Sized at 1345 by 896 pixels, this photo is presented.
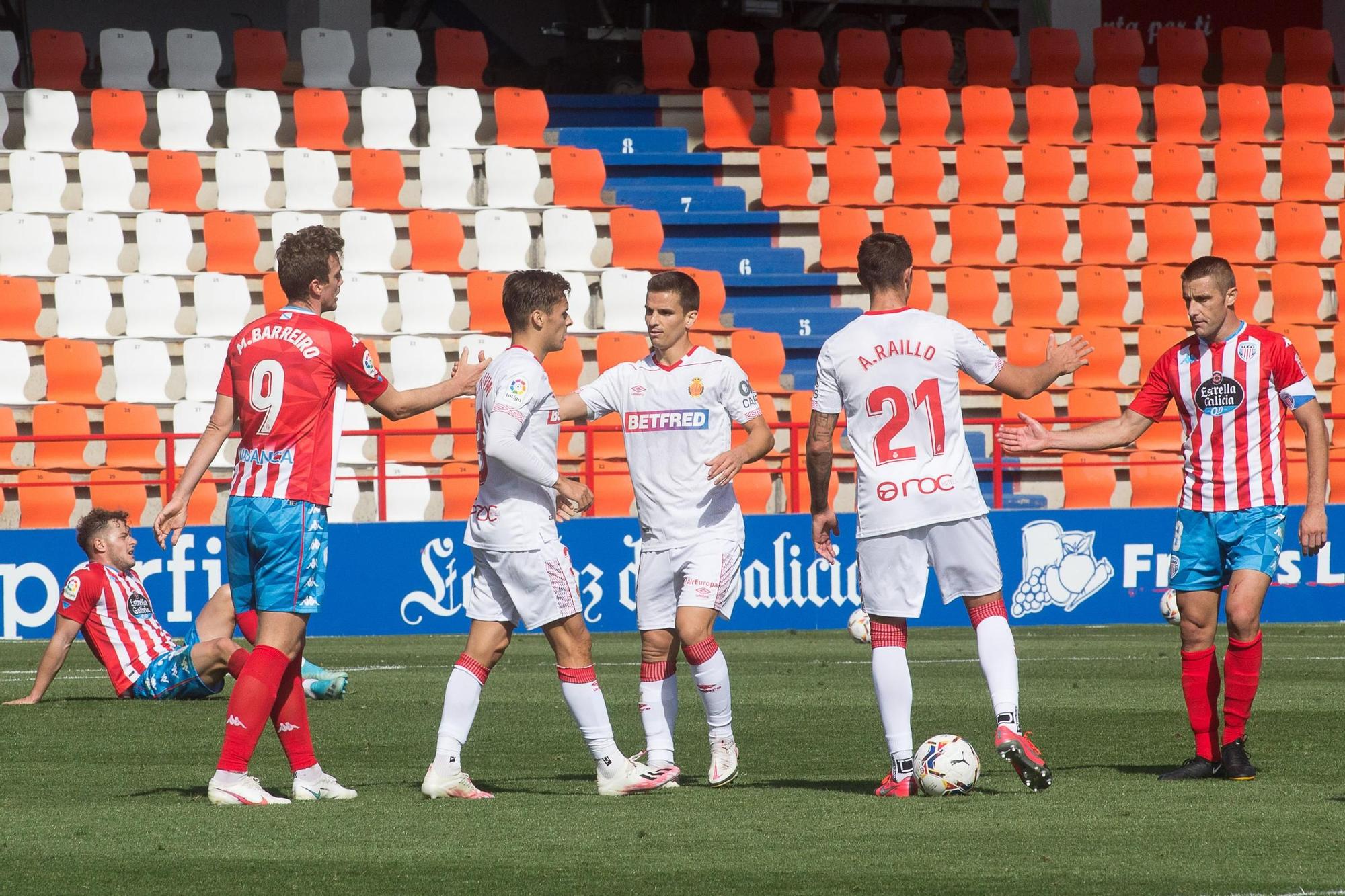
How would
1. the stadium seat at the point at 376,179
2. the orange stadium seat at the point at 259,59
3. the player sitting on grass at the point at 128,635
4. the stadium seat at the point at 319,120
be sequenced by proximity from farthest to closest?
the orange stadium seat at the point at 259,59 < the stadium seat at the point at 319,120 < the stadium seat at the point at 376,179 < the player sitting on grass at the point at 128,635

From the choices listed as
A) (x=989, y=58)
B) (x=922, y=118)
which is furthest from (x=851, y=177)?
(x=989, y=58)

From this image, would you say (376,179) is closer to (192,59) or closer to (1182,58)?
(192,59)

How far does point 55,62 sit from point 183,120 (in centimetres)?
176

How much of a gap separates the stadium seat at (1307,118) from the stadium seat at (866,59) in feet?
13.3

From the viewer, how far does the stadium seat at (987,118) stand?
2083cm

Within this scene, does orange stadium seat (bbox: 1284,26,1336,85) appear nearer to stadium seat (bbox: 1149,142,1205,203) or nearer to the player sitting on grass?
stadium seat (bbox: 1149,142,1205,203)

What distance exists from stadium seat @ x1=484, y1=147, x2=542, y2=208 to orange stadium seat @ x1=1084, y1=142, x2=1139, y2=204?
6376 mm

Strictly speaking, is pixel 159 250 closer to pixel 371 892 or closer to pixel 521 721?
pixel 521 721

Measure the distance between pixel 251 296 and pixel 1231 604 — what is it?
12.9m

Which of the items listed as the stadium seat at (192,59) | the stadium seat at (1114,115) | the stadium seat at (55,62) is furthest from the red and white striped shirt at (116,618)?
the stadium seat at (1114,115)

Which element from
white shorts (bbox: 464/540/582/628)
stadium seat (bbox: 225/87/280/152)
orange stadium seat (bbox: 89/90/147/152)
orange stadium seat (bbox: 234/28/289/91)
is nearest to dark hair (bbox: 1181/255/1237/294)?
white shorts (bbox: 464/540/582/628)

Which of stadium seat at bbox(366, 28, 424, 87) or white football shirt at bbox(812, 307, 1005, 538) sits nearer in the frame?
white football shirt at bbox(812, 307, 1005, 538)

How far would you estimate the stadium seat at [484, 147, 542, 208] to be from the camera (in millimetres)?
19266

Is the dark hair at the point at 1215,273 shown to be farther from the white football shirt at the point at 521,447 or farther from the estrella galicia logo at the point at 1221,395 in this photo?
the white football shirt at the point at 521,447
